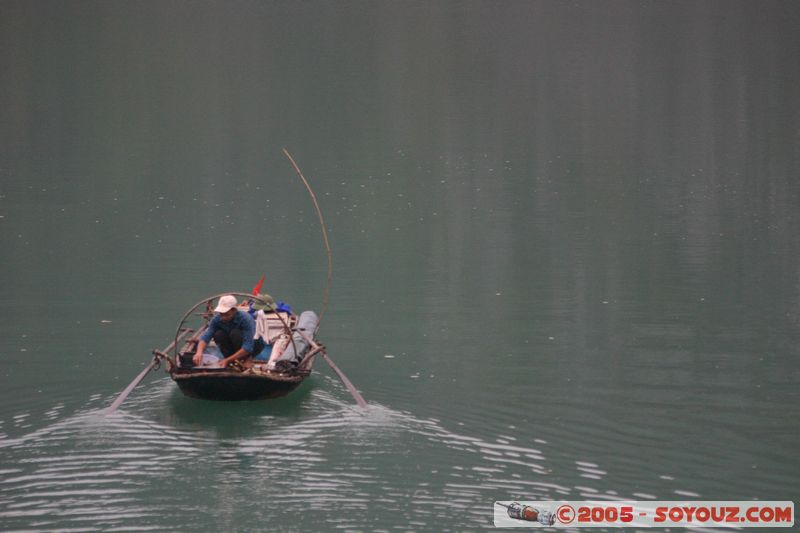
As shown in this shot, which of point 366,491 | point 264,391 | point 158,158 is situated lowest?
point 366,491

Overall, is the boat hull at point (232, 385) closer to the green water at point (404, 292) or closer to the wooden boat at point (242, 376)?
the wooden boat at point (242, 376)

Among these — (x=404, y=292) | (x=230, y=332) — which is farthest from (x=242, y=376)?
(x=404, y=292)

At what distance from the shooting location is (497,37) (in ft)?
236

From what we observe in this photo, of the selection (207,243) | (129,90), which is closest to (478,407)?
(207,243)

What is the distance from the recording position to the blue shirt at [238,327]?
11922 mm

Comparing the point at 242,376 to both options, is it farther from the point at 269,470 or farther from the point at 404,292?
the point at 404,292

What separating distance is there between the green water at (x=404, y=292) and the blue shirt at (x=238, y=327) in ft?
2.47

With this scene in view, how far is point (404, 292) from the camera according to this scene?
18.1 m

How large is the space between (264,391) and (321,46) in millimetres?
54817

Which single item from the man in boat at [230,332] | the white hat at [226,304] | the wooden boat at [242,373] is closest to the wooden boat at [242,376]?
the wooden boat at [242,373]

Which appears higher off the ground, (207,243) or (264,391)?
(207,243)

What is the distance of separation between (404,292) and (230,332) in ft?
20.5

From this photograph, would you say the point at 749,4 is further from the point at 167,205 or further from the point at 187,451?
the point at 187,451

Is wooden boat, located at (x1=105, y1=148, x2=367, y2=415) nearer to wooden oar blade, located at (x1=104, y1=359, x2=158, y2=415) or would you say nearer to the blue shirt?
wooden oar blade, located at (x1=104, y1=359, x2=158, y2=415)
